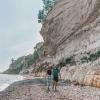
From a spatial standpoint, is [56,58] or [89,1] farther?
[56,58]

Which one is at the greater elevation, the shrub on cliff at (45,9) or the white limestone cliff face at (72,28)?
the shrub on cliff at (45,9)

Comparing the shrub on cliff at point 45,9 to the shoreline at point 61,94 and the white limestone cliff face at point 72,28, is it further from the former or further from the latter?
the shoreline at point 61,94

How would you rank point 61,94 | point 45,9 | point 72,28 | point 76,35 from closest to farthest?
point 61,94 → point 76,35 → point 72,28 → point 45,9

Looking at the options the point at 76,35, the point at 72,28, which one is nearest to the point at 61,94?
the point at 76,35

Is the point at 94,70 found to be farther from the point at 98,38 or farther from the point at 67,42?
the point at 67,42

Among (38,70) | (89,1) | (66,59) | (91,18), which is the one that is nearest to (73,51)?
(66,59)

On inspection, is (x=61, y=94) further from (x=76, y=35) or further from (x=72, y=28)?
(x=72, y=28)

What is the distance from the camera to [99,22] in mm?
59750

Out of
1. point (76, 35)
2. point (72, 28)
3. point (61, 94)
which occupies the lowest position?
point (61, 94)

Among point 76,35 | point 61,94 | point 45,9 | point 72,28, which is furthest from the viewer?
point 45,9

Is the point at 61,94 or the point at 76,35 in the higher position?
the point at 76,35

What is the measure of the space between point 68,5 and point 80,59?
111 feet

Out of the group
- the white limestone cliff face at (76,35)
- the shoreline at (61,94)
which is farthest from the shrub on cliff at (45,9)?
the shoreline at (61,94)

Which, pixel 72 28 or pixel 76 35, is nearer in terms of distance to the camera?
pixel 76 35
